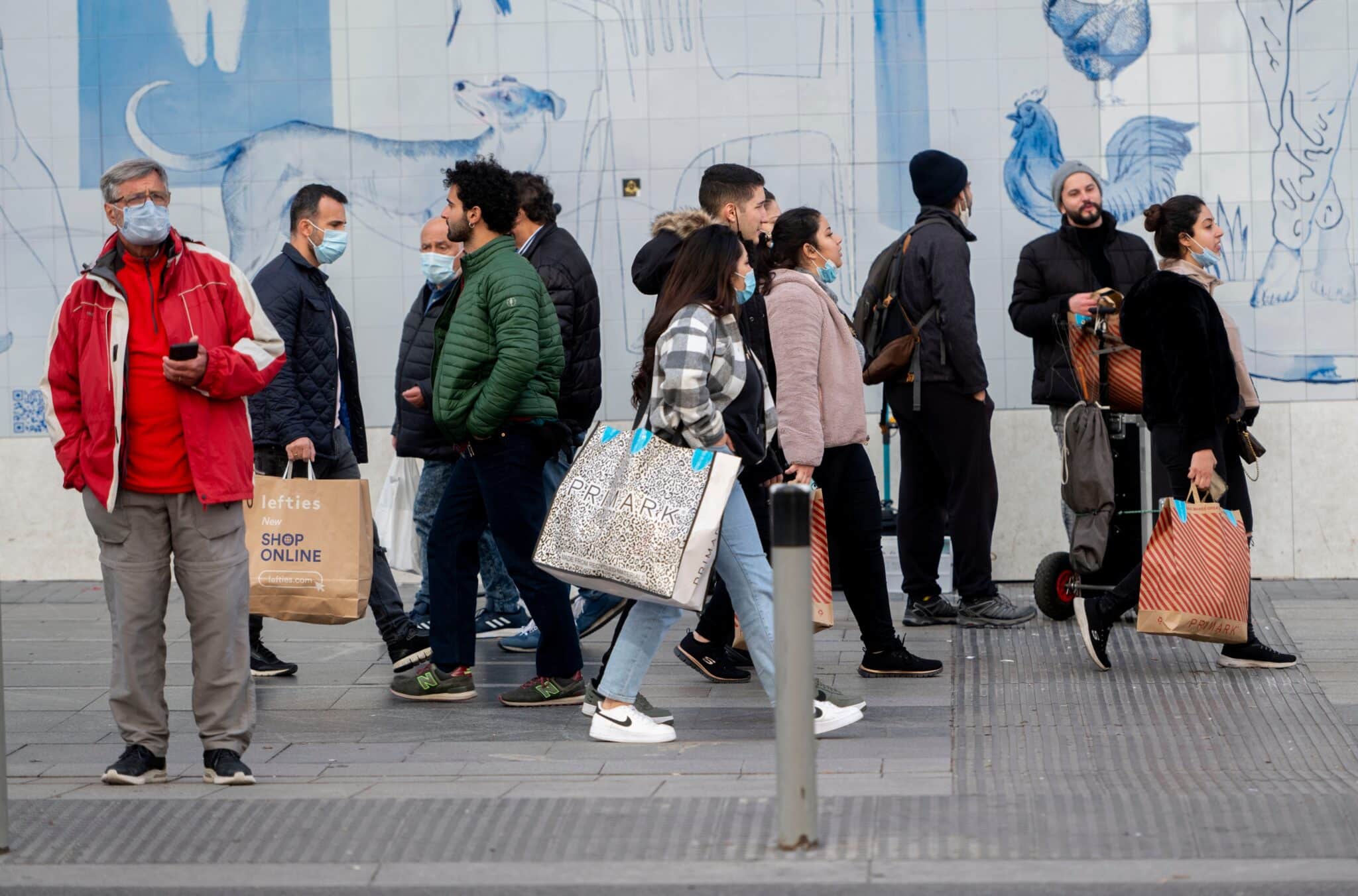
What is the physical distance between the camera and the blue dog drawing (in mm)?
9938

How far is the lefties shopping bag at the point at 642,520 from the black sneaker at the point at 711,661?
143 centimetres

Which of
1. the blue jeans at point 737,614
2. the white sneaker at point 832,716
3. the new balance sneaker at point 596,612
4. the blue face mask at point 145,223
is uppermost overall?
the blue face mask at point 145,223

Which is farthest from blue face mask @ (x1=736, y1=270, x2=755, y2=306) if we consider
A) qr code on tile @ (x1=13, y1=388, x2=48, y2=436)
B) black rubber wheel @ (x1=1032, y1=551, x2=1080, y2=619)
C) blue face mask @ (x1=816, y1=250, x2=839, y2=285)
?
qr code on tile @ (x1=13, y1=388, x2=48, y2=436)

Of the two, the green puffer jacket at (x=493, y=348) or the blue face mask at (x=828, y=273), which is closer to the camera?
the green puffer jacket at (x=493, y=348)

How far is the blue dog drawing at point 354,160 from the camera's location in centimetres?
994

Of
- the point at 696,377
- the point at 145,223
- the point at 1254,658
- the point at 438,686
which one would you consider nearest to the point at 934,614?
the point at 1254,658

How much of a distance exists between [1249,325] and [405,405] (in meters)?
4.44

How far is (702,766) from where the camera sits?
230 inches

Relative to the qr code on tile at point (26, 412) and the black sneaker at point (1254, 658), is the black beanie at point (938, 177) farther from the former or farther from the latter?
the qr code on tile at point (26, 412)

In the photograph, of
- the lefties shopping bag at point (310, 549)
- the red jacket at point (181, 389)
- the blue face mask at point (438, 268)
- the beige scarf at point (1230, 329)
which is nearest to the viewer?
the red jacket at point (181, 389)

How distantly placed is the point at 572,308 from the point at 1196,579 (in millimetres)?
2716

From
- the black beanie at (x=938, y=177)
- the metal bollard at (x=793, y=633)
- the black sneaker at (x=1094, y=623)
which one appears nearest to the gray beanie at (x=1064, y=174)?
the black beanie at (x=938, y=177)

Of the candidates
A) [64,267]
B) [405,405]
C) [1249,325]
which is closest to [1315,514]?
[1249,325]

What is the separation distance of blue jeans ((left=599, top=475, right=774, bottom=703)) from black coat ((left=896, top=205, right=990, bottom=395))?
2.21m
